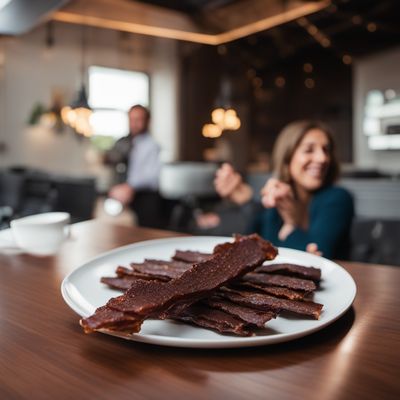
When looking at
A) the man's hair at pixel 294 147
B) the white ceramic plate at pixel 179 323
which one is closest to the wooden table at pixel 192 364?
the white ceramic plate at pixel 179 323

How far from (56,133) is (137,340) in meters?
8.59

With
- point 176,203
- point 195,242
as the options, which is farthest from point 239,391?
point 176,203

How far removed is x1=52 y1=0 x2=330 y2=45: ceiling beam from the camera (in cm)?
793

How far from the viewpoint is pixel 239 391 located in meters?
0.45

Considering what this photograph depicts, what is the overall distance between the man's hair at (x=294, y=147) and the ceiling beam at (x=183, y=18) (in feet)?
21.3

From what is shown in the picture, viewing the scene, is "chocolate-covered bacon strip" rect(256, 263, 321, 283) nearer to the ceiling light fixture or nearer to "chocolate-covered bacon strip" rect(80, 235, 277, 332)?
"chocolate-covered bacon strip" rect(80, 235, 277, 332)

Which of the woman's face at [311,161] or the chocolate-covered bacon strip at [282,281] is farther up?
the woman's face at [311,161]

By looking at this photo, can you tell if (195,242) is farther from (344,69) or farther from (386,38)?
(344,69)

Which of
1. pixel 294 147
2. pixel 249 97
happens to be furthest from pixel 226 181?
pixel 249 97

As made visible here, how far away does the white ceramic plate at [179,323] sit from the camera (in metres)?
0.52

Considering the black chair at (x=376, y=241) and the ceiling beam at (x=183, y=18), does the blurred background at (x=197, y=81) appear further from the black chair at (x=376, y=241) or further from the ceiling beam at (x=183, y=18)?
the black chair at (x=376, y=241)

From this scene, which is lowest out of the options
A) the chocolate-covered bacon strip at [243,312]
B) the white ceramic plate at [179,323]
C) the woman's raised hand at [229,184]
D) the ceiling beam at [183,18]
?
the white ceramic plate at [179,323]

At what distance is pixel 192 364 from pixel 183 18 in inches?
360

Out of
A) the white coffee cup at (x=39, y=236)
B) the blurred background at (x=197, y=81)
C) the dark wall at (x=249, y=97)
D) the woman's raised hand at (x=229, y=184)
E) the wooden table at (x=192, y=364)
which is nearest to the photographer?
the wooden table at (x=192, y=364)
